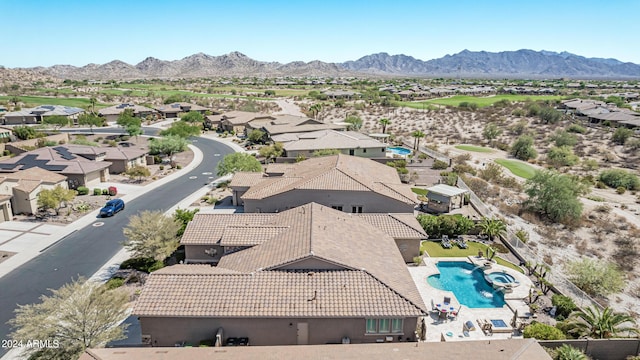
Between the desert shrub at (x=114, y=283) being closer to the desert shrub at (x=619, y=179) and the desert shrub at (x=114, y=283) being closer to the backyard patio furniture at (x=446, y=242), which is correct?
the backyard patio furniture at (x=446, y=242)

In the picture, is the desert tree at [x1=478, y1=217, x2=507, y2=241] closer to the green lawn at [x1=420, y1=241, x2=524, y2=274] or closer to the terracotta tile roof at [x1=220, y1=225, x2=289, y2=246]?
the green lawn at [x1=420, y1=241, x2=524, y2=274]

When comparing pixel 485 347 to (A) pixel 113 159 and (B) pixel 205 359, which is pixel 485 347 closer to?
(B) pixel 205 359

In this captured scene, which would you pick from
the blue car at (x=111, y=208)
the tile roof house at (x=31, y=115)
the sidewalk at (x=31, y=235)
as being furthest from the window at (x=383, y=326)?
the tile roof house at (x=31, y=115)

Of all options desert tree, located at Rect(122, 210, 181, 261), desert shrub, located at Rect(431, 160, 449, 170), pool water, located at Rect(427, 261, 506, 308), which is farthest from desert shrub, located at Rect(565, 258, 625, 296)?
desert shrub, located at Rect(431, 160, 449, 170)

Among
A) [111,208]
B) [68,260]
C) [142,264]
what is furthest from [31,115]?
[142,264]

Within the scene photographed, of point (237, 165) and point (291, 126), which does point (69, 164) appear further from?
point (291, 126)
